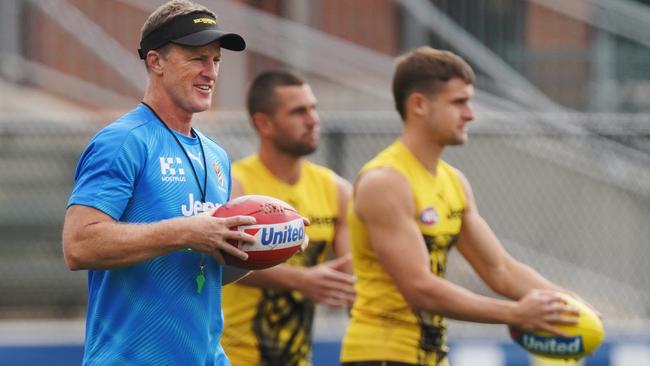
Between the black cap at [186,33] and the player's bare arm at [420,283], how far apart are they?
6.11 feet

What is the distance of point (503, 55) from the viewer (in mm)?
12617

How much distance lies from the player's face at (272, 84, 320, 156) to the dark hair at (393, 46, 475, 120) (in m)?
1.04

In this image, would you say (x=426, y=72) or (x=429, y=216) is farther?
(x=426, y=72)

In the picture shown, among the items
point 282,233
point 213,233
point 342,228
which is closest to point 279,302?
point 342,228

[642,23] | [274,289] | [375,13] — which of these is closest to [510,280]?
[274,289]

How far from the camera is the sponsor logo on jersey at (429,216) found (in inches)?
265

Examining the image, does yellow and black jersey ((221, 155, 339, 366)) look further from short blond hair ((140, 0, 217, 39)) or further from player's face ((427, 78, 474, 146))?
short blond hair ((140, 0, 217, 39))

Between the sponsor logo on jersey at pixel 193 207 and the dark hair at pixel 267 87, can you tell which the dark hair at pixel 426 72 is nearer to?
the dark hair at pixel 267 87

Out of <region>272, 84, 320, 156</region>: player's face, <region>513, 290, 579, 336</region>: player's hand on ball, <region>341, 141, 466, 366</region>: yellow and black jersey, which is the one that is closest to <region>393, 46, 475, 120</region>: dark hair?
<region>341, 141, 466, 366</region>: yellow and black jersey

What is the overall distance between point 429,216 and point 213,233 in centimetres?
237

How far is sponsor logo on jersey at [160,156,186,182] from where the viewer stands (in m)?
4.88

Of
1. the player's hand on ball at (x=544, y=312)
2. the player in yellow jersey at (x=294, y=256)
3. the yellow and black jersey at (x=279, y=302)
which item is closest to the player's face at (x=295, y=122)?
the player in yellow jersey at (x=294, y=256)

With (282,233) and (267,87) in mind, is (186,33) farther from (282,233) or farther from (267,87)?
(267,87)

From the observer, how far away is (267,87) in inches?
326
